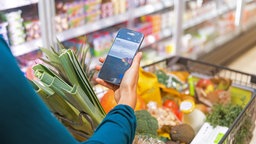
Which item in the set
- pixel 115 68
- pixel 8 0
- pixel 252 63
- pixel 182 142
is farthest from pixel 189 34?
pixel 115 68

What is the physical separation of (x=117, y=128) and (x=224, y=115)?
986 millimetres

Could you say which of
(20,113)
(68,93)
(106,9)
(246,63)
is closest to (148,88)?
(68,93)

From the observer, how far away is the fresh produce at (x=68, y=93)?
1116 millimetres

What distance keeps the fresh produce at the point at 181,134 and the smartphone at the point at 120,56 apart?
0.49 m

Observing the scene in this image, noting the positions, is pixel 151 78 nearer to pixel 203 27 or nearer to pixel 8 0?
pixel 8 0

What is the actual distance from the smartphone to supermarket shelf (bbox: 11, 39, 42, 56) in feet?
4.07

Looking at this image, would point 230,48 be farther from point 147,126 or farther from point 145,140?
point 145,140

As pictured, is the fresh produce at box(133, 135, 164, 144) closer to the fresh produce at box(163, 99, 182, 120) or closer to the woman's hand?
the woman's hand

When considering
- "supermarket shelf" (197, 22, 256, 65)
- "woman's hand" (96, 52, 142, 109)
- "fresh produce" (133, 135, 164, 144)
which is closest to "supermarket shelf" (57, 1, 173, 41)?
"supermarket shelf" (197, 22, 256, 65)

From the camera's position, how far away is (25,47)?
2375mm

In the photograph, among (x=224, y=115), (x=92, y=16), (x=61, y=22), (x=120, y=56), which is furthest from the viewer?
(x=92, y=16)

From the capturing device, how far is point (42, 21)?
2.32 m

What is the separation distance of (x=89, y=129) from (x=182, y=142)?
513mm

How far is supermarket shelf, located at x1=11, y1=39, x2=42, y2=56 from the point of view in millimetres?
2348
